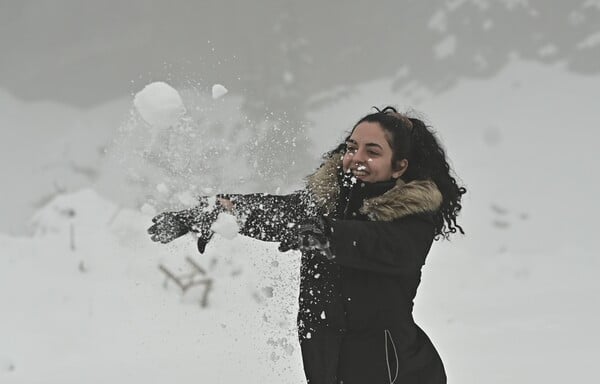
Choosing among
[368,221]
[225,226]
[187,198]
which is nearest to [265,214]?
[225,226]

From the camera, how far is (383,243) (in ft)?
4.99

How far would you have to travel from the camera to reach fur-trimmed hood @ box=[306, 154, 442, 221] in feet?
5.46

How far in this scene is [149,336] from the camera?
19.0 feet

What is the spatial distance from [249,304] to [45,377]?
8.38 feet

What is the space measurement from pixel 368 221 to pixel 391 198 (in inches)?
5.0

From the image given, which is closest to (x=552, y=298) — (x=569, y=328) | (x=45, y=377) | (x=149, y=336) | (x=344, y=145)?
(x=569, y=328)

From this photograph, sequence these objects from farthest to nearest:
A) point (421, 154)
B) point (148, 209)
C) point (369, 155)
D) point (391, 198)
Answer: point (148, 209)
point (421, 154)
point (369, 155)
point (391, 198)

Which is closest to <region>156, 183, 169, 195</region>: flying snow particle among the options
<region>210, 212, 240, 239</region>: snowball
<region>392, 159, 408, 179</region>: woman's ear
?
<region>210, 212, 240, 239</region>: snowball

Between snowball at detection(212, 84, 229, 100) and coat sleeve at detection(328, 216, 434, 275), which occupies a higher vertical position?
snowball at detection(212, 84, 229, 100)

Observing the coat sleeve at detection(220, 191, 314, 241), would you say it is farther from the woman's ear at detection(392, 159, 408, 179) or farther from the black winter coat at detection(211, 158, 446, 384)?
the woman's ear at detection(392, 159, 408, 179)

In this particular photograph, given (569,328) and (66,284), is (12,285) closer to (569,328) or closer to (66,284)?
(66,284)

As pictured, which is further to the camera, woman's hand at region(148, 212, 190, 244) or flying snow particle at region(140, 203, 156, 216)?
flying snow particle at region(140, 203, 156, 216)

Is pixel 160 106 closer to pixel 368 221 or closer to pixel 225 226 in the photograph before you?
pixel 225 226

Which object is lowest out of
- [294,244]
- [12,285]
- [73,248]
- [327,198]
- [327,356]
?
[327,356]
